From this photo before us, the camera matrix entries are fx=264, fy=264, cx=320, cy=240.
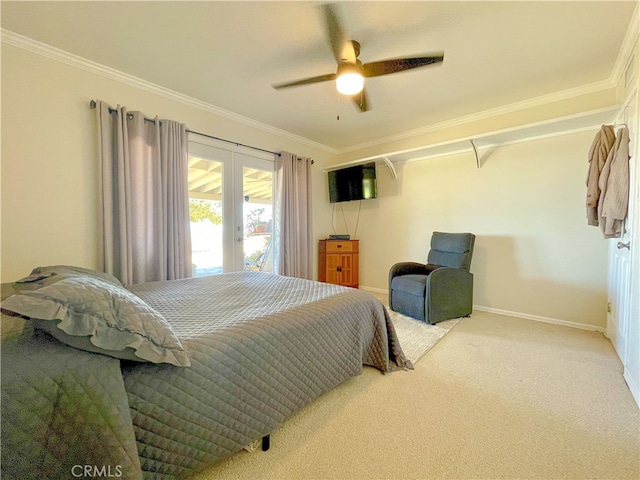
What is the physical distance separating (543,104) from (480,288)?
2214mm

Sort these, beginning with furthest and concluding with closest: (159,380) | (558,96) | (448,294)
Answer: (448,294) → (558,96) → (159,380)

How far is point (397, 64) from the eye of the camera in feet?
6.04

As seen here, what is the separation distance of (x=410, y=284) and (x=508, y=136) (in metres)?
2.02

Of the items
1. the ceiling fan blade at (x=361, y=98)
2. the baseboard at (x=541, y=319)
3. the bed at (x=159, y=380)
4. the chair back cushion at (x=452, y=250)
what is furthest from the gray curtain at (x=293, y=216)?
the baseboard at (x=541, y=319)

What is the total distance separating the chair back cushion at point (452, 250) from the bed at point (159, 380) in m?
2.04

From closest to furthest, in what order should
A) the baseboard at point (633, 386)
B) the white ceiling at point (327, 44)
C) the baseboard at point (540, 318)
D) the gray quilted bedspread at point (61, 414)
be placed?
the gray quilted bedspread at point (61, 414) → the baseboard at point (633, 386) → the white ceiling at point (327, 44) → the baseboard at point (540, 318)

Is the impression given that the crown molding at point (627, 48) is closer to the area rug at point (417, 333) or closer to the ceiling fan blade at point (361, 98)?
the ceiling fan blade at point (361, 98)

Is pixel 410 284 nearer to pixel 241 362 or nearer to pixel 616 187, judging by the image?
pixel 616 187

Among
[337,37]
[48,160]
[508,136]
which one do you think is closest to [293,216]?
[337,37]

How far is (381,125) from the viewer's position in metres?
3.67

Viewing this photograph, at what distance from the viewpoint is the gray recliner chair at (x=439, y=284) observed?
2.85 meters

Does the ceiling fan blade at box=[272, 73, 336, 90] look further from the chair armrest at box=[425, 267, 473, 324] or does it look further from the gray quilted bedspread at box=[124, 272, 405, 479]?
the chair armrest at box=[425, 267, 473, 324]

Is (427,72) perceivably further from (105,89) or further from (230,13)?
(105,89)

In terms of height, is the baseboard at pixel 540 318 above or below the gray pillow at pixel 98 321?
below
